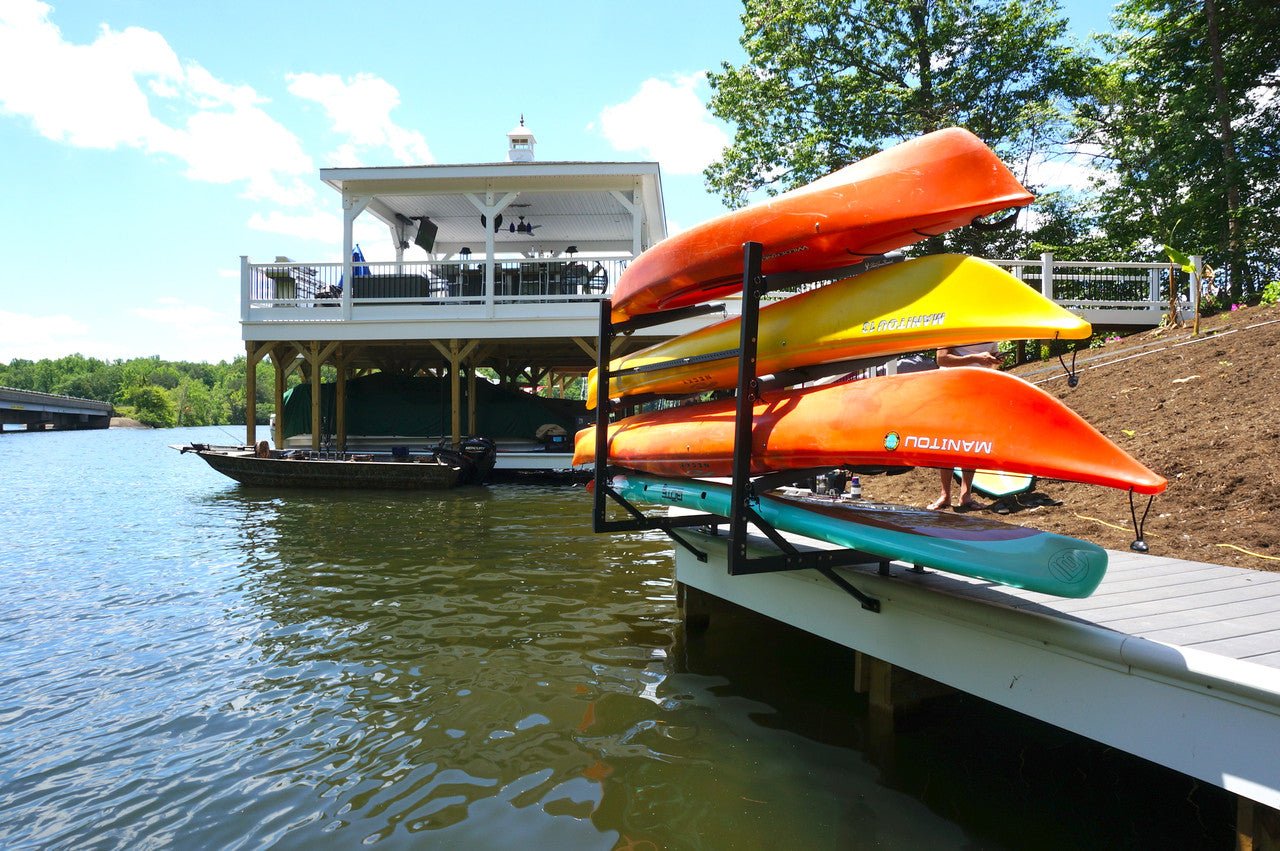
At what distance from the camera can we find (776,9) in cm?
2152

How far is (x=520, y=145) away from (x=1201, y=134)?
613 inches

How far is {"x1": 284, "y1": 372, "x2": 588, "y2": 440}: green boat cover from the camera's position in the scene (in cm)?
1855

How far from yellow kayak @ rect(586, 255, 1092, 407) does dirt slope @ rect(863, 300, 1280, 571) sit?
2749 millimetres

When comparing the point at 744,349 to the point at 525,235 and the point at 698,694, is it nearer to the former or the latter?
the point at 698,694

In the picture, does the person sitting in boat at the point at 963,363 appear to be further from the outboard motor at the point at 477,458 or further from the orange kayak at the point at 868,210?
the outboard motor at the point at 477,458

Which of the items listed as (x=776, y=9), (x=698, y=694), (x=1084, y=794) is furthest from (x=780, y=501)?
(x=776, y=9)

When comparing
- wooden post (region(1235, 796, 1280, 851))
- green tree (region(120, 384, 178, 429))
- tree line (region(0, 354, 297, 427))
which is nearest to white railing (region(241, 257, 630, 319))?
wooden post (region(1235, 796, 1280, 851))

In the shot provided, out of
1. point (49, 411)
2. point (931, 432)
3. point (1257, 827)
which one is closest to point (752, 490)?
point (931, 432)

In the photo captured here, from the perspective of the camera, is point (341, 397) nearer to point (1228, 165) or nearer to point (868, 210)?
point (868, 210)

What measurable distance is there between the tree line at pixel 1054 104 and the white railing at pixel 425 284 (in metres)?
8.10

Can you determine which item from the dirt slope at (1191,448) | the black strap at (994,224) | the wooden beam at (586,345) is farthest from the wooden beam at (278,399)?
the black strap at (994,224)

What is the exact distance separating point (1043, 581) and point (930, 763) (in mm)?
1266

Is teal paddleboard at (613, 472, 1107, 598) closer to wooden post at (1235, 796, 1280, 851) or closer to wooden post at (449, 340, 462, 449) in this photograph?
wooden post at (1235, 796, 1280, 851)

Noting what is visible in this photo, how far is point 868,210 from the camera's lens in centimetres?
349
